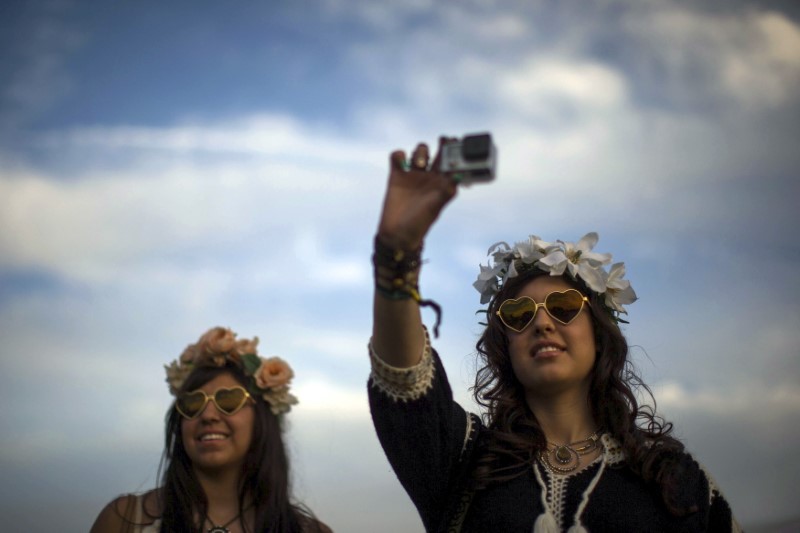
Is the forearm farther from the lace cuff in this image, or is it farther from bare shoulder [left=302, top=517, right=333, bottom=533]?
bare shoulder [left=302, top=517, right=333, bottom=533]

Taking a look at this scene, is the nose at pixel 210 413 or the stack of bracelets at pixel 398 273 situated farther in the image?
the nose at pixel 210 413

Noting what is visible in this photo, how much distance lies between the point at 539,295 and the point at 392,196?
4.44 feet

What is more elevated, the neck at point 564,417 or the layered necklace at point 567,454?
the neck at point 564,417

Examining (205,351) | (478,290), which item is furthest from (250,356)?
(478,290)

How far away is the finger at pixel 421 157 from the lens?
267 centimetres

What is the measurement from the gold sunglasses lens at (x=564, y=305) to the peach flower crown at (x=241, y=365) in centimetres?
166

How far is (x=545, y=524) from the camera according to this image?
3.08 meters

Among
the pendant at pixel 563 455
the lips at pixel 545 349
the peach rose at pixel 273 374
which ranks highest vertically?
the peach rose at pixel 273 374

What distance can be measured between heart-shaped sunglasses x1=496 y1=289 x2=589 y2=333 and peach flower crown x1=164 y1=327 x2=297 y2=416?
4.82ft

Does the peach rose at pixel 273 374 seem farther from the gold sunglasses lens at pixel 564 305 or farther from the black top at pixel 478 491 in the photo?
the gold sunglasses lens at pixel 564 305

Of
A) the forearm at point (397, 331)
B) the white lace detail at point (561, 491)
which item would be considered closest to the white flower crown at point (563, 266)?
the white lace detail at point (561, 491)

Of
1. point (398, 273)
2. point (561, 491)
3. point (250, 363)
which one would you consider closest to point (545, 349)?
point (561, 491)

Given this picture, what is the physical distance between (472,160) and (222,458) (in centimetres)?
241

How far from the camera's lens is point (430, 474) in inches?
124
